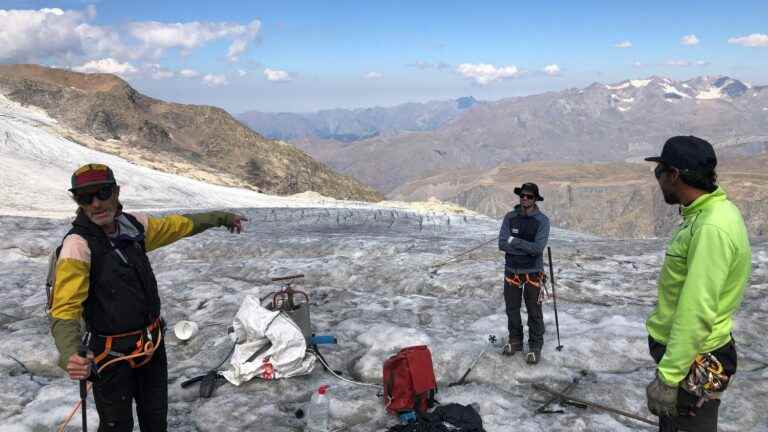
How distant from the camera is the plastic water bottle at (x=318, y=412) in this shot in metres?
6.75

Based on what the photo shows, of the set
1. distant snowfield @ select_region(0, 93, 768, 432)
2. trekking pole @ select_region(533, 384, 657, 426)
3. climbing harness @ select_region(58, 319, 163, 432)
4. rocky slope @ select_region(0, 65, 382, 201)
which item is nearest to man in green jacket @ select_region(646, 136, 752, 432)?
trekking pole @ select_region(533, 384, 657, 426)

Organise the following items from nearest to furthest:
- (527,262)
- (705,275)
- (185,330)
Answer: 1. (705,275)
2. (527,262)
3. (185,330)

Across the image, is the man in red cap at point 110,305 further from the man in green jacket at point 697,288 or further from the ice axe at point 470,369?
the man in green jacket at point 697,288

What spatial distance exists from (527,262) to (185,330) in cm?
657

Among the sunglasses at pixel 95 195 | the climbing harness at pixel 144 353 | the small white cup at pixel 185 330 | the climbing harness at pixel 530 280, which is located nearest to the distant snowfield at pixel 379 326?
the small white cup at pixel 185 330

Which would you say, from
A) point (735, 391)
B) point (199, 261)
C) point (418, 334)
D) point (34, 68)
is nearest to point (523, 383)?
point (418, 334)

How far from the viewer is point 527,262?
320 inches

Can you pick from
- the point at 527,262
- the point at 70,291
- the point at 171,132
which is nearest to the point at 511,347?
the point at 527,262

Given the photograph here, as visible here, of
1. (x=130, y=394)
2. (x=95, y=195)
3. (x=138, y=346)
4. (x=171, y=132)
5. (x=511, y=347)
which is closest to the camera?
(x=95, y=195)

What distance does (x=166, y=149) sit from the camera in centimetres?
6188

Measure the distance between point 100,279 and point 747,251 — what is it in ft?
17.0

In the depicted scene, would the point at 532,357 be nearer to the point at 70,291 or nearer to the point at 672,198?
the point at 672,198

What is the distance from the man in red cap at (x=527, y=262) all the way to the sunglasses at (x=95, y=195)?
5639 millimetres

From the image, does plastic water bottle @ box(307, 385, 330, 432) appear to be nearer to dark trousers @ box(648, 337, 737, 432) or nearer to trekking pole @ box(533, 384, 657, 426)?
trekking pole @ box(533, 384, 657, 426)
